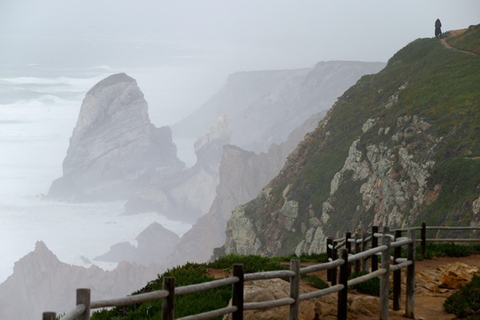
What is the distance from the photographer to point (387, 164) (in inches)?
3932

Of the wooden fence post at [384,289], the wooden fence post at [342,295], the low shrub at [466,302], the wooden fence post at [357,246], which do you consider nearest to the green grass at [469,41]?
the wooden fence post at [357,246]

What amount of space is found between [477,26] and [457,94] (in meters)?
29.2


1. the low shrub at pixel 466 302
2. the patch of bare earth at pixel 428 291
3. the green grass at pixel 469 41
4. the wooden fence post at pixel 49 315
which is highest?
the green grass at pixel 469 41

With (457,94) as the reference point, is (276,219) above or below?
below

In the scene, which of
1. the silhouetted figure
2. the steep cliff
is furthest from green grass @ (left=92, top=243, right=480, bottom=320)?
the silhouetted figure

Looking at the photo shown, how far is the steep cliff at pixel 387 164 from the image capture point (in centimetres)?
8138

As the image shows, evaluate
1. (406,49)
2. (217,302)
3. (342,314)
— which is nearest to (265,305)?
(342,314)

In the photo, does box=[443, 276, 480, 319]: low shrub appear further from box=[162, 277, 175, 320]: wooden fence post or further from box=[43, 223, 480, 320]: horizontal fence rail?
box=[162, 277, 175, 320]: wooden fence post

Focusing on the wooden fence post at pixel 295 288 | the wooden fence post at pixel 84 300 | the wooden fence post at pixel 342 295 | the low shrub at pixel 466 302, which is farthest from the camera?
the low shrub at pixel 466 302

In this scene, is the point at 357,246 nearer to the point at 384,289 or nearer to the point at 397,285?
the point at 397,285

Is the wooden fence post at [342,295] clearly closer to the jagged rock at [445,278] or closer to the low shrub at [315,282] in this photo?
the low shrub at [315,282]

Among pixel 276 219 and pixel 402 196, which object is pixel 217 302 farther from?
pixel 276 219

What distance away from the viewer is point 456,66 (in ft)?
369

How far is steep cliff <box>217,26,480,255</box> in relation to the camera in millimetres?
81375
